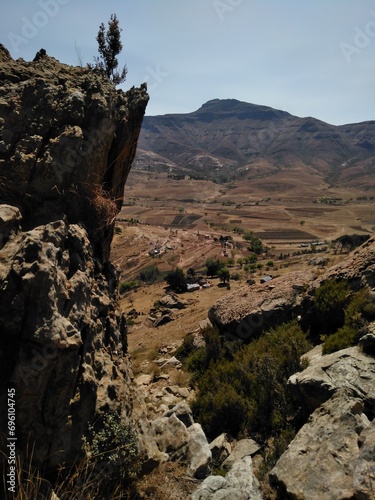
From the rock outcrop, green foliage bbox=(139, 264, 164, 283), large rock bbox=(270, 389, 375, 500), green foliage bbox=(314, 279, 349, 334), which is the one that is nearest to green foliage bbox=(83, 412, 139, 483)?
large rock bbox=(270, 389, 375, 500)

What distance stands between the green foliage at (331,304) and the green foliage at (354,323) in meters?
0.67

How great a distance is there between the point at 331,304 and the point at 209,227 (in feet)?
272

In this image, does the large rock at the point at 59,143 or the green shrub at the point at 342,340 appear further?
the green shrub at the point at 342,340

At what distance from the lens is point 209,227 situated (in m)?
91.5

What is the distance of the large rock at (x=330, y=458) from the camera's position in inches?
158

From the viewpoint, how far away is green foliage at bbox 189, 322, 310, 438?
6.80 m

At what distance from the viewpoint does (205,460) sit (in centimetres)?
549

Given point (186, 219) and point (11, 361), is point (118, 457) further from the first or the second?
point (186, 219)

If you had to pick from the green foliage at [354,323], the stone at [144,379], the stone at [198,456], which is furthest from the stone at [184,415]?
the stone at [144,379]

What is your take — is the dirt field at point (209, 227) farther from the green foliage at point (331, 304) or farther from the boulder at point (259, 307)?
the green foliage at point (331, 304)

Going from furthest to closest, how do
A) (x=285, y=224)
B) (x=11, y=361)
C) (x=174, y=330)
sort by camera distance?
(x=285, y=224), (x=174, y=330), (x=11, y=361)

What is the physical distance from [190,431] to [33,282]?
4158 mm

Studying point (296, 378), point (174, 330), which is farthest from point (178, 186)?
point (296, 378)

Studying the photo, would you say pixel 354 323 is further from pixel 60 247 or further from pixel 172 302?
pixel 172 302
